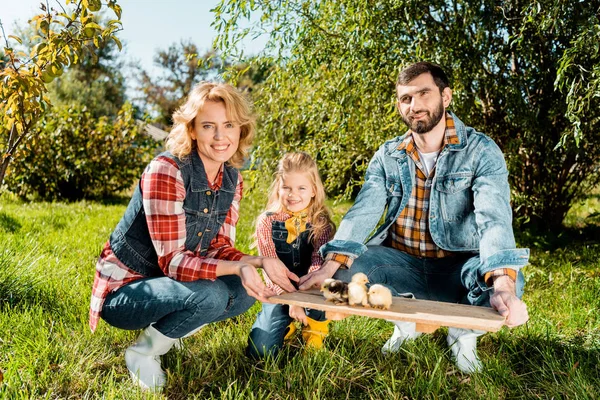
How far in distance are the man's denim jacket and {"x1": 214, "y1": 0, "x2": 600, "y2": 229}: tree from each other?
110 cm

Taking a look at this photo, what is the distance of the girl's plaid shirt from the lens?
87.9 inches

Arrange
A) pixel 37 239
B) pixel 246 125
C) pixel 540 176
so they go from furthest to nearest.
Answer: pixel 540 176, pixel 37 239, pixel 246 125

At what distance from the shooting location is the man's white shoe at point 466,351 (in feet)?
7.93

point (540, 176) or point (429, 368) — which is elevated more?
point (540, 176)

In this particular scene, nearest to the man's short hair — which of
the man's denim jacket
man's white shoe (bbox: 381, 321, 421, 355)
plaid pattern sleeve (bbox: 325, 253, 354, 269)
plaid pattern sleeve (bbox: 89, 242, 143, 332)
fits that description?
the man's denim jacket

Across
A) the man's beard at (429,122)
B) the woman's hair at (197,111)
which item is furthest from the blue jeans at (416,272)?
the woman's hair at (197,111)

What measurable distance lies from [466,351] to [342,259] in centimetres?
67

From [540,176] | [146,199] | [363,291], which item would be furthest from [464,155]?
[540,176]

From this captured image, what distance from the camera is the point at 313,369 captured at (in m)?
2.37

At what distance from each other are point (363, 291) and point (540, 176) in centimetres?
332

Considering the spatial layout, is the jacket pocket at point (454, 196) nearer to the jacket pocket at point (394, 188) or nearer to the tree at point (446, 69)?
the jacket pocket at point (394, 188)

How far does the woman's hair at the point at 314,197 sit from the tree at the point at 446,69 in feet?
3.76

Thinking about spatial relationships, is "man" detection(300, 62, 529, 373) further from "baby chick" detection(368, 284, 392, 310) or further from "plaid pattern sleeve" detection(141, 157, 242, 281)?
"plaid pattern sleeve" detection(141, 157, 242, 281)

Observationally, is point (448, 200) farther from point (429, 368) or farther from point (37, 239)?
point (37, 239)
